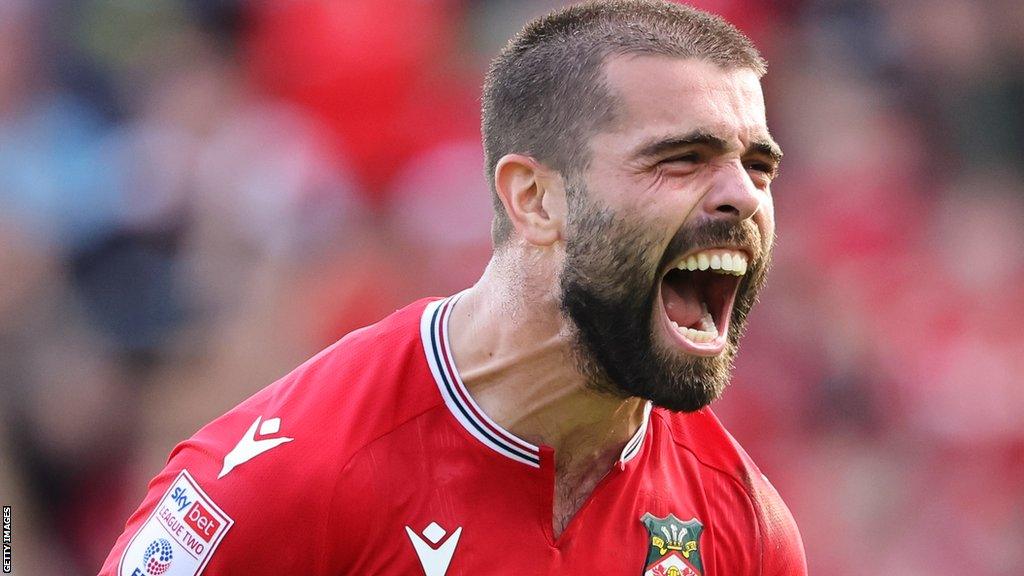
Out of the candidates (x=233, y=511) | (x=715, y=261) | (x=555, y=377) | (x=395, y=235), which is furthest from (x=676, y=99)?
(x=395, y=235)

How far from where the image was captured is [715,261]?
270cm

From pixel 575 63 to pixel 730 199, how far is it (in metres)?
0.47

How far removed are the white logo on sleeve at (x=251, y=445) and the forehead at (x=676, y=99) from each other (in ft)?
3.10

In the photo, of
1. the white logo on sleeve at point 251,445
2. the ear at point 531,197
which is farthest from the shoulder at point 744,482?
the white logo on sleeve at point 251,445

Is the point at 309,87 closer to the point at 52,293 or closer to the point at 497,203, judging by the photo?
the point at 52,293

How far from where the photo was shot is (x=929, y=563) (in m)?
5.38

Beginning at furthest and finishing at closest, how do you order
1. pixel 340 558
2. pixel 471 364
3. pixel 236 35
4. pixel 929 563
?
pixel 929 563 → pixel 236 35 → pixel 471 364 → pixel 340 558

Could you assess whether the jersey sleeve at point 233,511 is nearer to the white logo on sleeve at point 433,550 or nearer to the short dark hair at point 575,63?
the white logo on sleeve at point 433,550

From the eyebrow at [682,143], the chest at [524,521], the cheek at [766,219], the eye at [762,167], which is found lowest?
the chest at [524,521]

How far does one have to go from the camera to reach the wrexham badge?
2.84 meters

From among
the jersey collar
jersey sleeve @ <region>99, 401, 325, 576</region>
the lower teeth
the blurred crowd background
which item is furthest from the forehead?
the blurred crowd background

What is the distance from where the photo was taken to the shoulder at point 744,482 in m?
3.00

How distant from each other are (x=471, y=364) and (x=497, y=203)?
1.30 feet

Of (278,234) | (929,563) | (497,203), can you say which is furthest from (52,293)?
(929,563)
